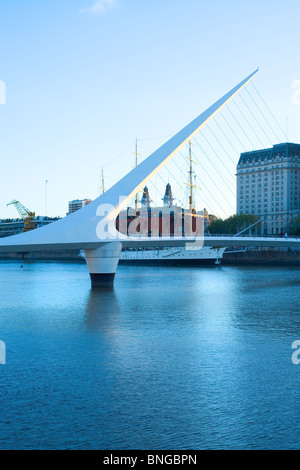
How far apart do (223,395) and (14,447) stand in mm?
3522

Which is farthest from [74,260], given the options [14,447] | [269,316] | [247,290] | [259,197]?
[14,447]

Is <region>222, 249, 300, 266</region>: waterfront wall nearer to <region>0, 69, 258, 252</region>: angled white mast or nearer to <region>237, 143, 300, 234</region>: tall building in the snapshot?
<region>0, 69, 258, 252</region>: angled white mast

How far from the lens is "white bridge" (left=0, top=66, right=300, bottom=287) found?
76.9 feet

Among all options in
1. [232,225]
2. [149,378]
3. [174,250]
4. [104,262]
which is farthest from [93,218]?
[232,225]

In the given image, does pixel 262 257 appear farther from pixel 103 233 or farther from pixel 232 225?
pixel 103 233

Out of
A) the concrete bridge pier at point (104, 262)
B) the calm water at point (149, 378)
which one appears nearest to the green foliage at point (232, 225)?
the concrete bridge pier at point (104, 262)

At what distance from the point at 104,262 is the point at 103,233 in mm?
1946

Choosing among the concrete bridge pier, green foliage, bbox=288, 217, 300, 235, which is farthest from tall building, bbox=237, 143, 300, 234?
the concrete bridge pier

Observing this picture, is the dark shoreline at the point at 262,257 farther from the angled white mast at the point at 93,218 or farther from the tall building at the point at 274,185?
the tall building at the point at 274,185

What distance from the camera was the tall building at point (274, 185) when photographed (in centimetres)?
9138

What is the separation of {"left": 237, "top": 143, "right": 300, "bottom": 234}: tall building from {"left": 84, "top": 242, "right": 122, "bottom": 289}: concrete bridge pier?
64.7 metres

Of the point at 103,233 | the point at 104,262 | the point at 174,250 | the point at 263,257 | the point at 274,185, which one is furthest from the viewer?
the point at 274,185

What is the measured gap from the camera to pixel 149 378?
389 inches

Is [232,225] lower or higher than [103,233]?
higher
